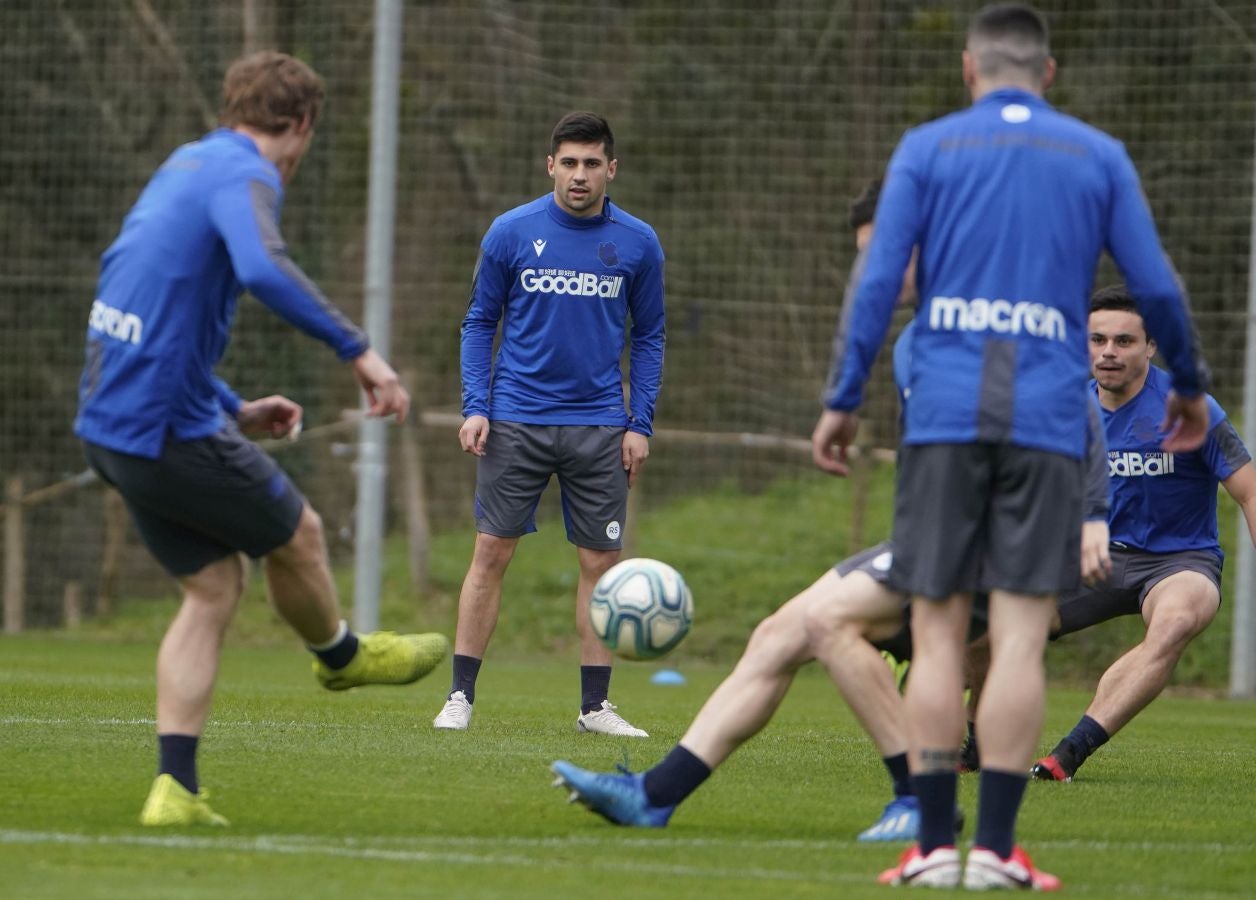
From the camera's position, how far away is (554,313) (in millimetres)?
8102

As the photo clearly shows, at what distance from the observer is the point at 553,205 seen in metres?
8.17

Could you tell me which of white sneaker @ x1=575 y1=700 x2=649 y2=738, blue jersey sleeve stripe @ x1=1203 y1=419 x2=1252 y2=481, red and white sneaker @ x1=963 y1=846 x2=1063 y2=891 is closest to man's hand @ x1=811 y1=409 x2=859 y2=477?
red and white sneaker @ x1=963 y1=846 x2=1063 y2=891

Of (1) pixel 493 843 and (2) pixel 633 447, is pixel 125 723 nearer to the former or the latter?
(2) pixel 633 447

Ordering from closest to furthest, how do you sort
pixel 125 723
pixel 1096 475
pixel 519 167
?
pixel 1096 475 < pixel 125 723 < pixel 519 167

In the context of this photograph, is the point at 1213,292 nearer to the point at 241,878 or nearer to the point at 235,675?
the point at 235,675

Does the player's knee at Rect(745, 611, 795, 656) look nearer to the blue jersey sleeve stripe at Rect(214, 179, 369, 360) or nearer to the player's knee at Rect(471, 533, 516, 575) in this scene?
the blue jersey sleeve stripe at Rect(214, 179, 369, 360)

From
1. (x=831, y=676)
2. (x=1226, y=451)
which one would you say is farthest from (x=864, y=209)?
(x=1226, y=451)

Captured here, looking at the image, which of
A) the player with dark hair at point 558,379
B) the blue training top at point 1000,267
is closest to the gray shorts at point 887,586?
the blue training top at point 1000,267

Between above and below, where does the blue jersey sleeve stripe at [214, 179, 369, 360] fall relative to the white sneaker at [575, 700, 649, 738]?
above

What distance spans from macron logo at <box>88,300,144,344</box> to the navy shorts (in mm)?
288

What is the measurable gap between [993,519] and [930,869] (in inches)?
31.9

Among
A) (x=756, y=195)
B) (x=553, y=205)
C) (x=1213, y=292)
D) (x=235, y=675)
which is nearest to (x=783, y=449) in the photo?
(x=756, y=195)

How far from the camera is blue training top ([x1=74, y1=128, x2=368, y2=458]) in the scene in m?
4.87

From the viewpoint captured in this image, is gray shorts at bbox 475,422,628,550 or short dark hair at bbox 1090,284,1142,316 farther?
gray shorts at bbox 475,422,628,550
